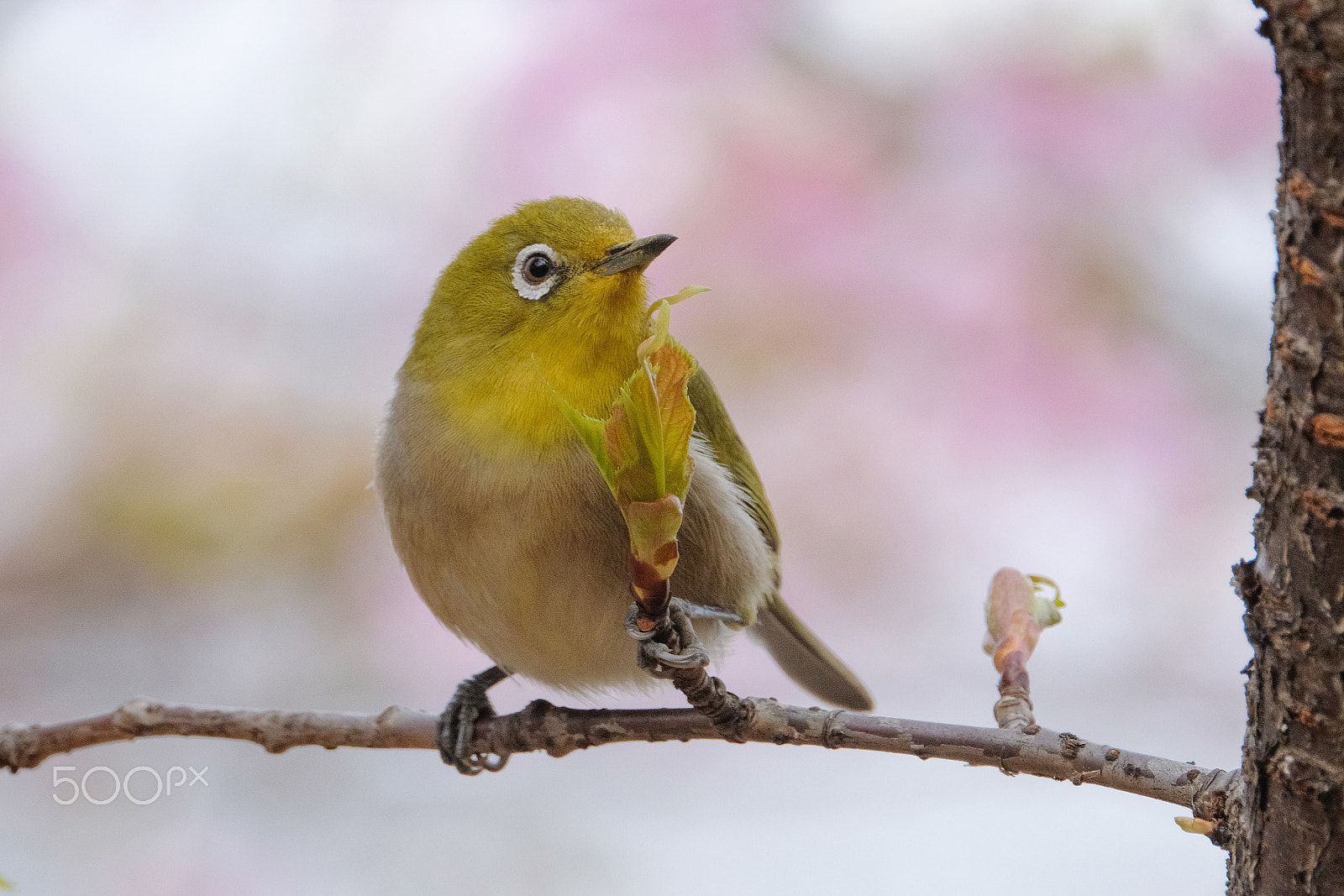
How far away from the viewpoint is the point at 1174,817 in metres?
1.68

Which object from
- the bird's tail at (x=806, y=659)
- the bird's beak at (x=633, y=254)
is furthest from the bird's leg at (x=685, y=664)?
the bird's tail at (x=806, y=659)

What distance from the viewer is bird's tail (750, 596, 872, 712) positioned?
3738 mm

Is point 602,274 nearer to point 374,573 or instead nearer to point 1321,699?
point 1321,699

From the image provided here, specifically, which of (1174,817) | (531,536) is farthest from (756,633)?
(1174,817)

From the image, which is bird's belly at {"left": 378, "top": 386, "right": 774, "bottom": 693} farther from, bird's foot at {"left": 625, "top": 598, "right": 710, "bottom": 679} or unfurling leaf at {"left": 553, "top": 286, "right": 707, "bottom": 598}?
unfurling leaf at {"left": 553, "top": 286, "right": 707, "bottom": 598}

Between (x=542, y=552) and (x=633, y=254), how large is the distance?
0.67 m

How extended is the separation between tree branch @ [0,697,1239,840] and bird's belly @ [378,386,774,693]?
0.20 m

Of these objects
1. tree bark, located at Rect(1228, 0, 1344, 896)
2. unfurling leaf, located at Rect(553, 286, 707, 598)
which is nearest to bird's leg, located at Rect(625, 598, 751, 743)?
unfurling leaf, located at Rect(553, 286, 707, 598)

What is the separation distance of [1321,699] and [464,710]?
84.8 inches

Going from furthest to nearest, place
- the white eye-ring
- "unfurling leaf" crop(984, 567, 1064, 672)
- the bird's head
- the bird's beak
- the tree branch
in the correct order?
the white eye-ring → the bird's head → the bird's beak → "unfurling leaf" crop(984, 567, 1064, 672) → the tree branch

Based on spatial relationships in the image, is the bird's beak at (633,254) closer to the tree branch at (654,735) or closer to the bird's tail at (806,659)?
the tree branch at (654,735)

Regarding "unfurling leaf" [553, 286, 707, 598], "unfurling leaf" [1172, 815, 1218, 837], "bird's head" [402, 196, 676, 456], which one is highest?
"bird's head" [402, 196, 676, 456]

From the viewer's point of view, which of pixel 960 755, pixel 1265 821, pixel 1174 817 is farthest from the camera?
pixel 960 755

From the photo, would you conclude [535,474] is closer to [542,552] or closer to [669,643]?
[542,552]
